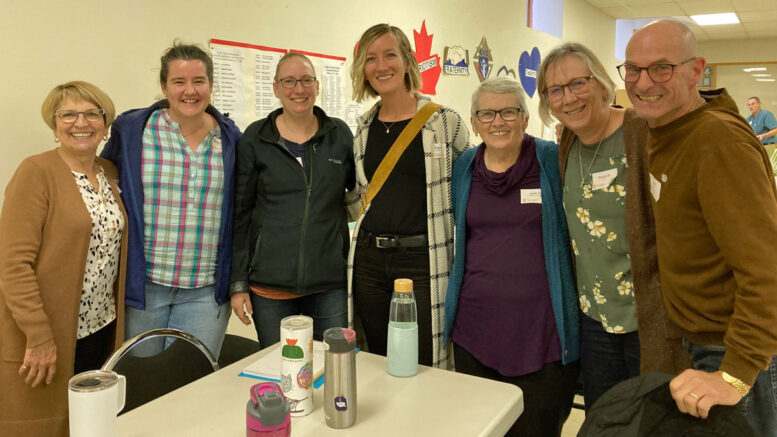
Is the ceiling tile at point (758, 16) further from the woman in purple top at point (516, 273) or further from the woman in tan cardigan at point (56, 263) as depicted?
the woman in tan cardigan at point (56, 263)

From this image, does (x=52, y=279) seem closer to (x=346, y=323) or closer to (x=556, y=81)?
(x=346, y=323)

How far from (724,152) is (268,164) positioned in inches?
57.4

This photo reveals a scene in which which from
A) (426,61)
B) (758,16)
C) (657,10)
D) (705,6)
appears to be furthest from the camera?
(758,16)

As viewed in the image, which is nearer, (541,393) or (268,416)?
(268,416)

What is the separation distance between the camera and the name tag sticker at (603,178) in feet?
5.37

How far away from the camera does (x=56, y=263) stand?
1744 mm

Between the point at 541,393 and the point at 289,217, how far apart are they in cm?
107

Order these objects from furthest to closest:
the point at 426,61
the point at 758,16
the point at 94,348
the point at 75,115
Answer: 1. the point at 758,16
2. the point at 426,61
3. the point at 94,348
4. the point at 75,115

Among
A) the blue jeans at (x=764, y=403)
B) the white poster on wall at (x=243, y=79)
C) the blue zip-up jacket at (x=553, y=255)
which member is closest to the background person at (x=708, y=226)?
the blue jeans at (x=764, y=403)

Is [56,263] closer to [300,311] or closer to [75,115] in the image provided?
[75,115]

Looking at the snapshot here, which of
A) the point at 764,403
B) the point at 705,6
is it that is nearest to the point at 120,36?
the point at 764,403

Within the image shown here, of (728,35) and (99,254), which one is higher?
(728,35)

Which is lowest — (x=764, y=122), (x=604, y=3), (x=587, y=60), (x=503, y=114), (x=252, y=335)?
(x=252, y=335)

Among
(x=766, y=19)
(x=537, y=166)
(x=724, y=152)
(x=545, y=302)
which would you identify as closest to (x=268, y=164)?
(x=537, y=166)
